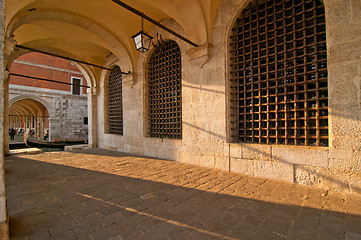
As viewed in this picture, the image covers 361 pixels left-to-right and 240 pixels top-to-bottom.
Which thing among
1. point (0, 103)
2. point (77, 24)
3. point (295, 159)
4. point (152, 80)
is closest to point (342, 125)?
point (295, 159)

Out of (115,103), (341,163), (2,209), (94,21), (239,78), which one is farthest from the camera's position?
(115,103)

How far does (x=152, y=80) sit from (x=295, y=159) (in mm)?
5045

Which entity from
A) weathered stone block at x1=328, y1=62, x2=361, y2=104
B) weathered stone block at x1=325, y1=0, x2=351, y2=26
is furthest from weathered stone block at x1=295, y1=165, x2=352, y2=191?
weathered stone block at x1=325, y1=0, x2=351, y2=26

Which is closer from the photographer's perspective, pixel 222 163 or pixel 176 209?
pixel 176 209

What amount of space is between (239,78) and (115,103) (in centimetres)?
652

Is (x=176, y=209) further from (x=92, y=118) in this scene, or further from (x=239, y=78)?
(x=92, y=118)

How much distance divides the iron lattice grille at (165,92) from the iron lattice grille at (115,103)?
2433mm

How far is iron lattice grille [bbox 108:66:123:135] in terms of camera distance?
8102mm

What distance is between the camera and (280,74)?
11.6 feet

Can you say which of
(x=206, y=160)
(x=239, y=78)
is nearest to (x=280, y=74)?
(x=239, y=78)

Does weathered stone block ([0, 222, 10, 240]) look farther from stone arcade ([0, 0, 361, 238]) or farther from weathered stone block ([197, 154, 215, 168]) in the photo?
weathered stone block ([197, 154, 215, 168])

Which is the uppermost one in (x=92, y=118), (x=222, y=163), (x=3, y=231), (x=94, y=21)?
(x=94, y=21)

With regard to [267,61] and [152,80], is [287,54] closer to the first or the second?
[267,61]

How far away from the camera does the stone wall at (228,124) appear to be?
2596mm
